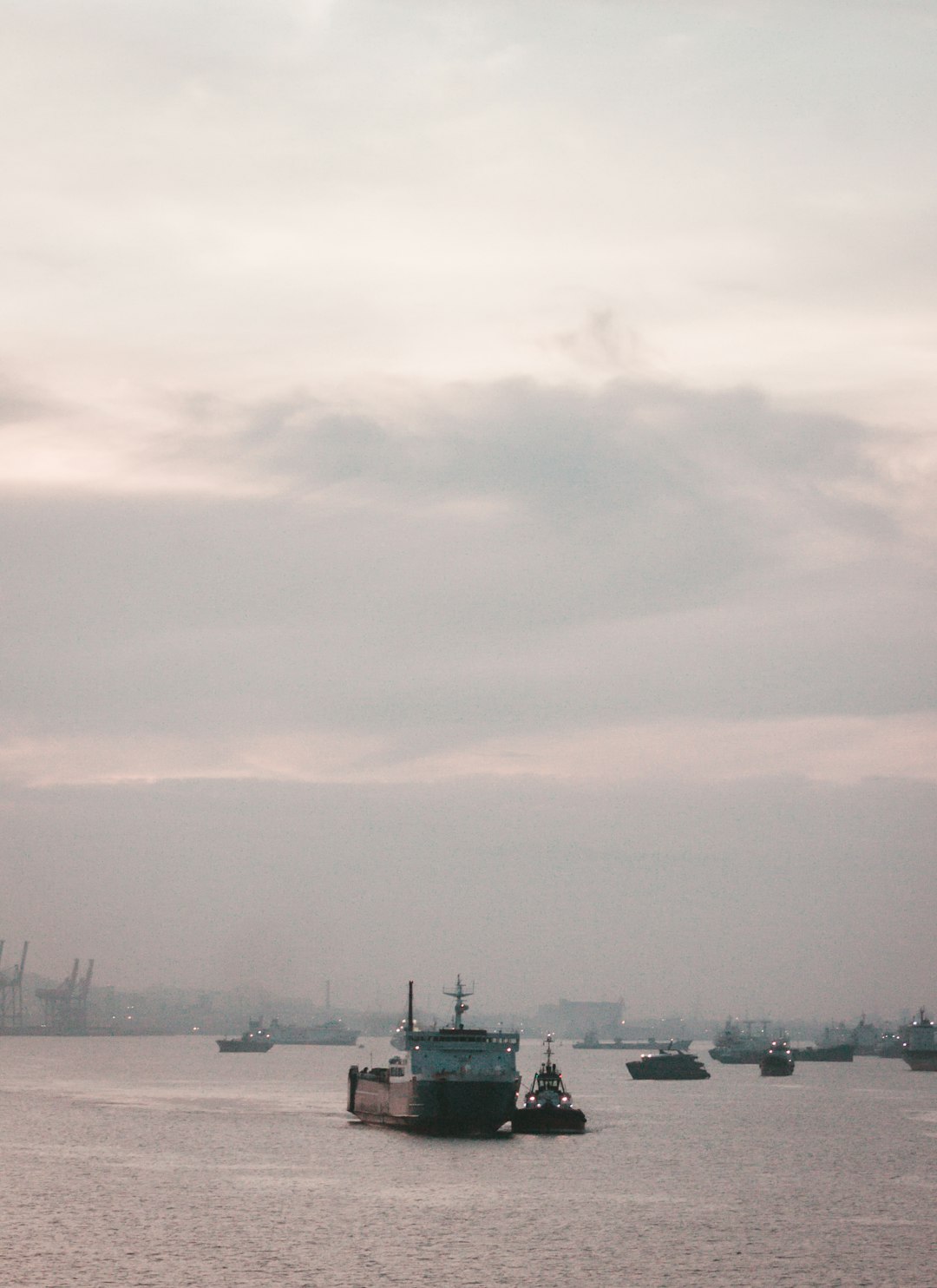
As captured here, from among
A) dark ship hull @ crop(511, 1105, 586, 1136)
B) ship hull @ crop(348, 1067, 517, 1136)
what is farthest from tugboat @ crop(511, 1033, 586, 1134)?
ship hull @ crop(348, 1067, 517, 1136)

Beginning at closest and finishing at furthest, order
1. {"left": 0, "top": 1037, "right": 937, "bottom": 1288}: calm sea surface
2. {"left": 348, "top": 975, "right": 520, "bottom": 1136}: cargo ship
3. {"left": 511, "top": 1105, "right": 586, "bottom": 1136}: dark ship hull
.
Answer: {"left": 0, "top": 1037, "right": 937, "bottom": 1288}: calm sea surface < {"left": 348, "top": 975, "right": 520, "bottom": 1136}: cargo ship < {"left": 511, "top": 1105, "right": 586, "bottom": 1136}: dark ship hull

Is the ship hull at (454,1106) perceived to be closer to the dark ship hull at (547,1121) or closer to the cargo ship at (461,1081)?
the cargo ship at (461,1081)

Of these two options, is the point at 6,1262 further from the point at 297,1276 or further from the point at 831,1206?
the point at 831,1206

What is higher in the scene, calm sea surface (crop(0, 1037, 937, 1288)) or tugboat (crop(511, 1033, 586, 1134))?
tugboat (crop(511, 1033, 586, 1134))

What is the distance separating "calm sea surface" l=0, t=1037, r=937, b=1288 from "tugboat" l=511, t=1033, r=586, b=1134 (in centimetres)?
160

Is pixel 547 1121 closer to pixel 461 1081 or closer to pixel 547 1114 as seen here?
pixel 547 1114

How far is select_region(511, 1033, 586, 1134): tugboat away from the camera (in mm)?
118500

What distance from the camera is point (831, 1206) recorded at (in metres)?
86.4

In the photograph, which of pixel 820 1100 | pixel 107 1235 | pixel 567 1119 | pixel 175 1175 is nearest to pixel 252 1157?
pixel 175 1175

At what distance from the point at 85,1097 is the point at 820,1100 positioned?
83550mm

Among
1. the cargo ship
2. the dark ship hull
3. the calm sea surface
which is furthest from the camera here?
the dark ship hull

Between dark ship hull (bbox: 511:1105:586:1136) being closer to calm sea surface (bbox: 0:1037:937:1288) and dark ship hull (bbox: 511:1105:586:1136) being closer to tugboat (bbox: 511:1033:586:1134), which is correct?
tugboat (bbox: 511:1033:586:1134)

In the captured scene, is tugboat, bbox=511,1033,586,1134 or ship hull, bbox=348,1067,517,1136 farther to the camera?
tugboat, bbox=511,1033,586,1134

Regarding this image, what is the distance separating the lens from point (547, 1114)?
120000 mm
